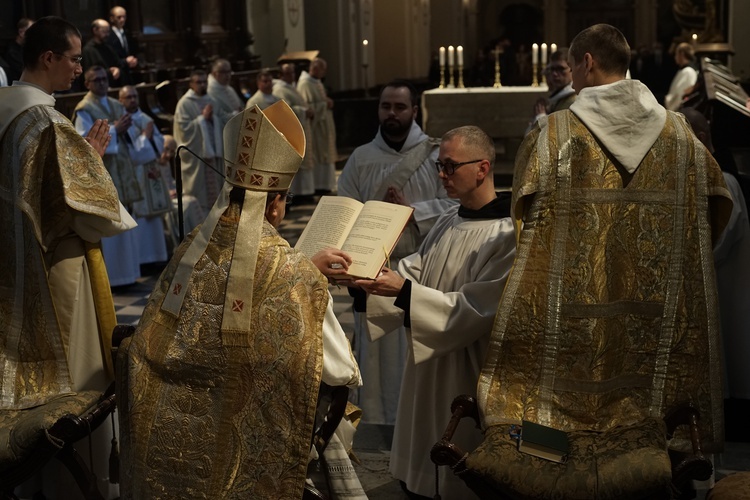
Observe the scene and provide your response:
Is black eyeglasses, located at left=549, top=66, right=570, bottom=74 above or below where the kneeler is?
above

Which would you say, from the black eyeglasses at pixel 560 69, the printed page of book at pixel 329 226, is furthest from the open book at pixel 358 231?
the black eyeglasses at pixel 560 69

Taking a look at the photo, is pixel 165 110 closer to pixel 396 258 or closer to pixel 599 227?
pixel 396 258

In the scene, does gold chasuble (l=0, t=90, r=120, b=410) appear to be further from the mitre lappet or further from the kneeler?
the kneeler

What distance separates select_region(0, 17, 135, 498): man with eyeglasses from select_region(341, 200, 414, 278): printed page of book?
1023mm

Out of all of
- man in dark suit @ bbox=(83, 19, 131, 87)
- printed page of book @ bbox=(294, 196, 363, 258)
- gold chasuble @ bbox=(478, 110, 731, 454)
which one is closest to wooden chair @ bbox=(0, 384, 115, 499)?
printed page of book @ bbox=(294, 196, 363, 258)

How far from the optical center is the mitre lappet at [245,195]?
3.02 m

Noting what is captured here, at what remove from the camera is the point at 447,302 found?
3713 millimetres

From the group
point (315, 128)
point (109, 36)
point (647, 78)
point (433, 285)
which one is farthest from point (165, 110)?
point (647, 78)

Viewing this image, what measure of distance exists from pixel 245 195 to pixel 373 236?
762 mm

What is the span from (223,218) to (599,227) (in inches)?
50.3

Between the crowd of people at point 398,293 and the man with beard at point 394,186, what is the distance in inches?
37.0

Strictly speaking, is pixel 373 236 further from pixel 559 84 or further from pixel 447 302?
Result: pixel 559 84

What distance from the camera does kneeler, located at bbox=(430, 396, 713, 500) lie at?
10.2 ft

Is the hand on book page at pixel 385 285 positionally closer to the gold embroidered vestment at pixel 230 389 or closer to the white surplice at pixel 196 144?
the gold embroidered vestment at pixel 230 389
